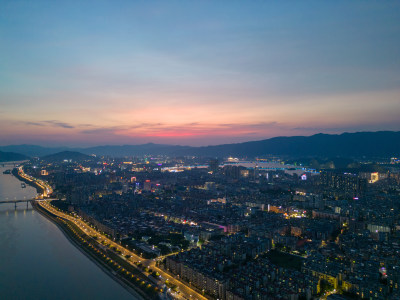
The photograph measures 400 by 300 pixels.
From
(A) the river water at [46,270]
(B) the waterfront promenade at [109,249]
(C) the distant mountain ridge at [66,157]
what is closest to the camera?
(B) the waterfront promenade at [109,249]

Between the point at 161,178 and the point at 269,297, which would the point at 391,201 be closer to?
the point at 269,297

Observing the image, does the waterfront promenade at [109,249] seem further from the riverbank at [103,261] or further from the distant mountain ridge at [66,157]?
the distant mountain ridge at [66,157]

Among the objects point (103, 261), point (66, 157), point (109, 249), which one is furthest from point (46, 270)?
point (66, 157)

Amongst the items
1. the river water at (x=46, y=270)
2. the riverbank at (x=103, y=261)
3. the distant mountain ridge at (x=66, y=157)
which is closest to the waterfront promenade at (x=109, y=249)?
the riverbank at (x=103, y=261)

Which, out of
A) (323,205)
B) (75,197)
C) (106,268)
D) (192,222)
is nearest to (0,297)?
(106,268)

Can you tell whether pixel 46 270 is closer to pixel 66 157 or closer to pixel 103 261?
pixel 103 261

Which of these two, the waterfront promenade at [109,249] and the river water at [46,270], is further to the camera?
the river water at [46,270]

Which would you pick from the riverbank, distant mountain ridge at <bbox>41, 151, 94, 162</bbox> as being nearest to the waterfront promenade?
the riverbank
